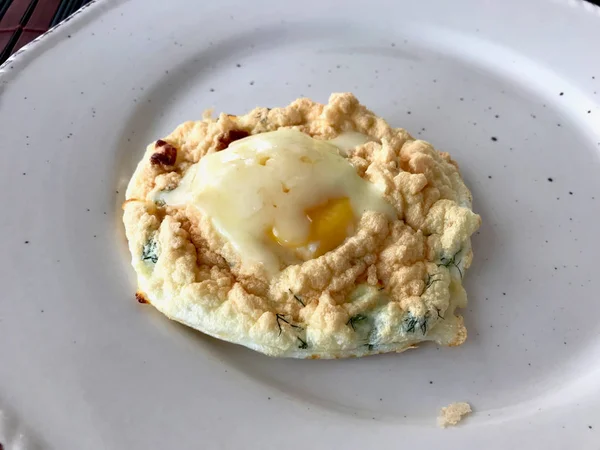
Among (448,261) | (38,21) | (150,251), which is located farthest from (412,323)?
(38,21)

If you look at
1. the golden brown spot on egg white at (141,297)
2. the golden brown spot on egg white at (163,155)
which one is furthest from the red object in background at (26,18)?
the golden brown spot on egg white at (141,297)

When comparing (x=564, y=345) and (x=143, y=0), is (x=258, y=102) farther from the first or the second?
(x=564, y=345)

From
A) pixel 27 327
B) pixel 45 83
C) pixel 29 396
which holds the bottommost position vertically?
pixel 29 396

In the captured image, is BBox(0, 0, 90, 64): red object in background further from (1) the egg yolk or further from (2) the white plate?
(1) the egg yolk

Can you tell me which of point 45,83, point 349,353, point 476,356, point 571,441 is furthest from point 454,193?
point 45,83

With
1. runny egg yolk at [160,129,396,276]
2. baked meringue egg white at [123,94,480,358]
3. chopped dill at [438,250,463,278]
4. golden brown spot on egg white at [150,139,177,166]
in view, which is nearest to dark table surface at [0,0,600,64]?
golden brown spot on egg white at [150,139,177,166]

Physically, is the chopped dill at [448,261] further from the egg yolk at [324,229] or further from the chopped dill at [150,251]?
the chopped dill at [150,251]
